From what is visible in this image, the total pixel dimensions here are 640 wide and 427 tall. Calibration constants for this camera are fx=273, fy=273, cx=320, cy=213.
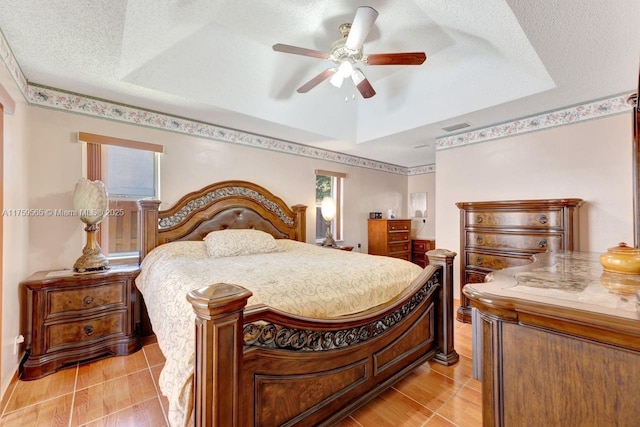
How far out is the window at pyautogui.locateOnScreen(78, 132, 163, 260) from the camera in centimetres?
275

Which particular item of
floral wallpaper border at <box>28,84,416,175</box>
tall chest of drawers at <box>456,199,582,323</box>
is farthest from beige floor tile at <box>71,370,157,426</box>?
tall chest of drawers at <box>456,199,582,323</box>

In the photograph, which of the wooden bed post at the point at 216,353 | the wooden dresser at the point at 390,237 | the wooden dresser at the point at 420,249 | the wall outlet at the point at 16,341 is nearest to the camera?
the wooden bed post at the point at 216,353

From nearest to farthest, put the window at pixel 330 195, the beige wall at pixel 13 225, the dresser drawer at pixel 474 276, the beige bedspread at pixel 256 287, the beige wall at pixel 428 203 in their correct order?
1. the beige bedspread at pixel 256 287
2. the beige wall at pixel 13 225
3. the dresser drawer at pixel 474 276
4. the window at pixel 330 195
5. the beige wall at pixel 428 203

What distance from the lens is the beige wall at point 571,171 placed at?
263 cm

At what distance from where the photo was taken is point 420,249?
5.36 meters

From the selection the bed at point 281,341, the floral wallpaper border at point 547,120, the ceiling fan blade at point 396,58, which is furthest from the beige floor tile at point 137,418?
the floral wallpaper border at point 547,120

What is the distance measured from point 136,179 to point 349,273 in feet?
8.63

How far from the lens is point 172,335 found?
1360mm

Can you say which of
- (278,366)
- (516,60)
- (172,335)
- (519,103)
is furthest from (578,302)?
(519,103)

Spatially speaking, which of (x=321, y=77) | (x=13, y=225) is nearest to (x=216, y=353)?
(x=13, y=225)

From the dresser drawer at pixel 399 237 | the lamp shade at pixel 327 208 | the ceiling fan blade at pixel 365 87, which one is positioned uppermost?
the ceiling fan blade at pixel 365 87

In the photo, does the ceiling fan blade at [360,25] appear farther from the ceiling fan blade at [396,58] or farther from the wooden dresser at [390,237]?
the wooden dresser at [390,237]

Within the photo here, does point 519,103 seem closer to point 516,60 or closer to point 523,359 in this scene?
point 516,60

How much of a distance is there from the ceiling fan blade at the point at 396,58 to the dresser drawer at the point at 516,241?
80.6 inches
